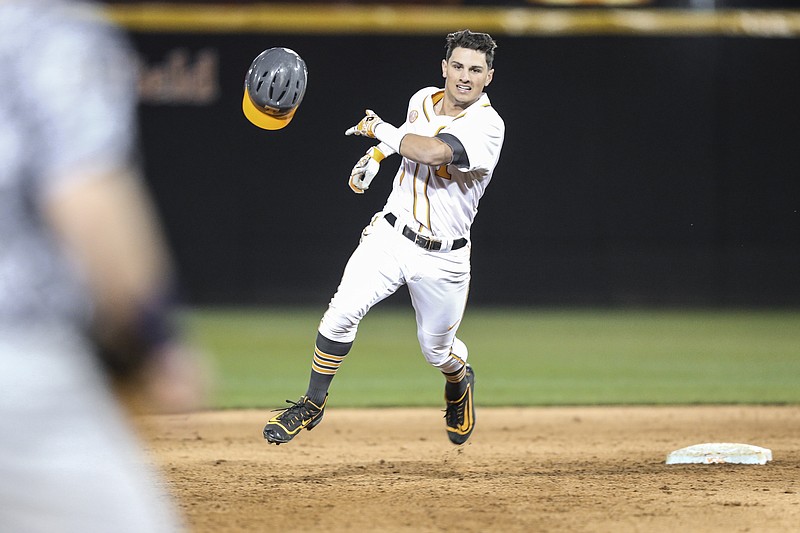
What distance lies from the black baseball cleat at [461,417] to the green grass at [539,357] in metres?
2.06

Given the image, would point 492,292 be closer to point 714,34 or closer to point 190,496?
point 714,34

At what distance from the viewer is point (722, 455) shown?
553 centimetres

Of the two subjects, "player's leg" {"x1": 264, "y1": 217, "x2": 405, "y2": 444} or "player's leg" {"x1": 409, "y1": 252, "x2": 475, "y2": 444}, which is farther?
"player's leg" {"x1": 409, "y1": 252, "x2": 475, "y2": 444}

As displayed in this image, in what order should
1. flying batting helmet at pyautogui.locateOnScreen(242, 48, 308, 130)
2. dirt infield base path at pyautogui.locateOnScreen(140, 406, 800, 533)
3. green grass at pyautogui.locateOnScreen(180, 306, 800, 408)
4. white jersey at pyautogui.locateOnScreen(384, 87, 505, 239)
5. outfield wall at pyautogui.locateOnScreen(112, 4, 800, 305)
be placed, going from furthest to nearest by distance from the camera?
1. outfield wall at pyautogui.locateOnScreen(112, 4, 800, 305)
2. green grass at pyautogui.locateOnScreen(180, 306, 800, 408)
3. white jersey at pyautogui.locateOnScreen(384, 87, 505, 239)
4. flying batting helmet at pyautogui.locateOnScreen(242, 48, 308, 130)
5. dirt infield base path at pyautogui.locateOnScreen(140, 406, 800, 533)

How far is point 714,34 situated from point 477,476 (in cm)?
985

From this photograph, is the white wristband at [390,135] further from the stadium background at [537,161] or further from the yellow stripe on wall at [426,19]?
the yellow stripe on wall at [426,19]

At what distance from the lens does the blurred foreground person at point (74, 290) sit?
164cm

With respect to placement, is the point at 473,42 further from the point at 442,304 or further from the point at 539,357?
the point at 539,357

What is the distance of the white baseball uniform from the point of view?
5.23 meters

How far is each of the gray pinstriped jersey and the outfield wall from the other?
467 inches

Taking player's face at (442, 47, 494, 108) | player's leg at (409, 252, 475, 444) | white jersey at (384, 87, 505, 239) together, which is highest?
player's face at (442, 47, 494, 108)

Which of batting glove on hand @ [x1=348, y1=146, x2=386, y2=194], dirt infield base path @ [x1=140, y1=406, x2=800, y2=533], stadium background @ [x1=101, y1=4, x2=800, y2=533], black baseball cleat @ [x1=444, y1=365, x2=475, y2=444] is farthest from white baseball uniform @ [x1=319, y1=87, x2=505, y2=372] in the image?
stadium background @ [x1=101, y1=4, x2=800, y2=533]

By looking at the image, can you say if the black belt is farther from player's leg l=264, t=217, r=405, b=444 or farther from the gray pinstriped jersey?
the gray pinstriped jersey

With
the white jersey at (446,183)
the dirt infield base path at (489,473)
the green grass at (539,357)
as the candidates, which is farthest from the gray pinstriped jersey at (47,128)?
the green grass at (539,357)
